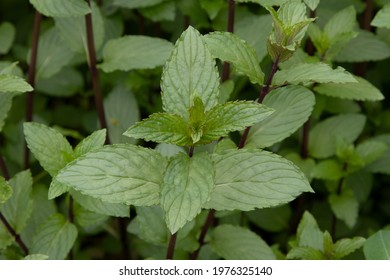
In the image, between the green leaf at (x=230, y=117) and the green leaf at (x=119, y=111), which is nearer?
the green leaf at (x=230, y=117)

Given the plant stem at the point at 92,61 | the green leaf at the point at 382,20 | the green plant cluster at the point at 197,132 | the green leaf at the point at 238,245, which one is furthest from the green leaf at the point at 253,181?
the plant stem at the point at 92,61

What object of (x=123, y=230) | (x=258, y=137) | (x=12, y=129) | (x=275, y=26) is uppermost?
(x=275, y=26)

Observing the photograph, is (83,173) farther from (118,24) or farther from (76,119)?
(76,119)

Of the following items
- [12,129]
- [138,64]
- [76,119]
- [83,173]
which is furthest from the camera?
[76,119]

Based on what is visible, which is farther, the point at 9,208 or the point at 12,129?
the point at 12,129

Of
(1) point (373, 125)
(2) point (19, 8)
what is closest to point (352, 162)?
(1) point (373, 125)

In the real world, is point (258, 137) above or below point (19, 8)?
above

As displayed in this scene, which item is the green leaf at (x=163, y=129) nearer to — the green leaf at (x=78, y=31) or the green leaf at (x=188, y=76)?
the green leaf at (x=188, y=76)
